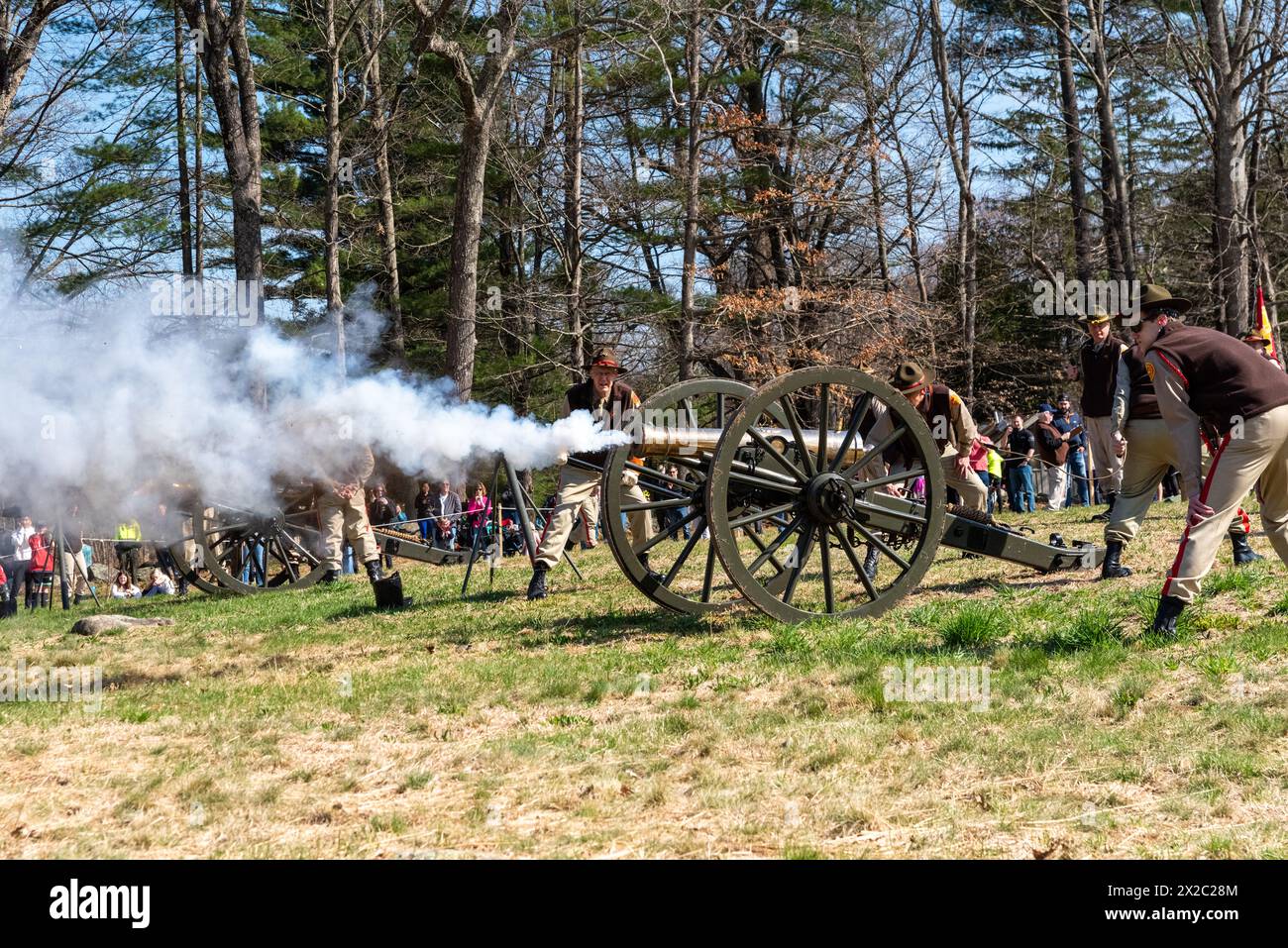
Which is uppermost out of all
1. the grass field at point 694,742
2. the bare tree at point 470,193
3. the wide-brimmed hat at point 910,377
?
the bare tree at point 470,193

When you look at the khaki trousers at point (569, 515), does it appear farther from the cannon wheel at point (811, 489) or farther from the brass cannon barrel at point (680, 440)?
the cannon wheel at point (811, 489)

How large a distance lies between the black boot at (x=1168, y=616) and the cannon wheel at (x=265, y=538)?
879cm

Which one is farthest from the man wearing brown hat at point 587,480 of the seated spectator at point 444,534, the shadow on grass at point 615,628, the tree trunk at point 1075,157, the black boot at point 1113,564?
the tree trunk at point 1075,157

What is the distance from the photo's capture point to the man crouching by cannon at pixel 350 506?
39.2ft

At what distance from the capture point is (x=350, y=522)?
12.3 meters

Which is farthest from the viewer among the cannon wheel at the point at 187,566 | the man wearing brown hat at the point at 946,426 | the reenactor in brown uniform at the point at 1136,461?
the cannon wheel at the point at 187,566

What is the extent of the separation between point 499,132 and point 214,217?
18.4 feet

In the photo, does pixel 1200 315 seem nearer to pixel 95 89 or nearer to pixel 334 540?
pixel 334 540

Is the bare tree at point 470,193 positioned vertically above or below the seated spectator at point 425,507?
above

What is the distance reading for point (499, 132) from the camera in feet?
77.7

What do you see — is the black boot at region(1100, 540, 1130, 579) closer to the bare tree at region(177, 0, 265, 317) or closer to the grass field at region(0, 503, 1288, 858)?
the grass field at region(0, 503, 1288, 858)

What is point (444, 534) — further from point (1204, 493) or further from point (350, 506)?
point (1204, 493)

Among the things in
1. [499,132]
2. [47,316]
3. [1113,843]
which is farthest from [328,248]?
[1113,843]

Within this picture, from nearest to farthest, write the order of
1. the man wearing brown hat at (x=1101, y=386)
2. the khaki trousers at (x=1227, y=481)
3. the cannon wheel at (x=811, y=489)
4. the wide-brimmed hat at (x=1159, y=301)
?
the khaki trousers at (x=1227, y=481) < the wide-brimmed hat at (x=1159, y=301) < the cannon wheel at (x=811, y=489) < the man wearing brown hat at (x=1101, y=386)
